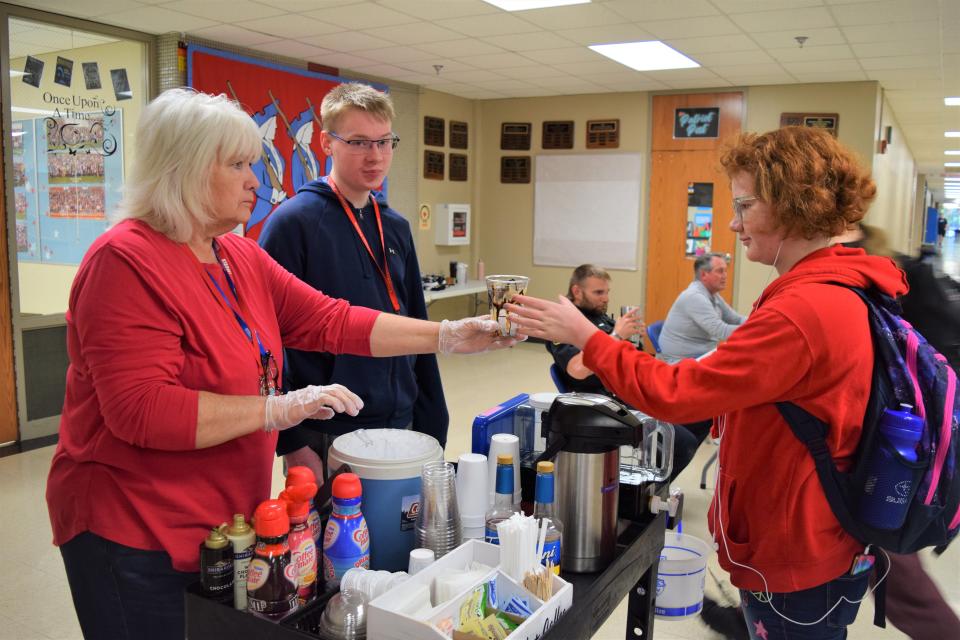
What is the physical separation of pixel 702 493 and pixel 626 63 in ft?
13.9

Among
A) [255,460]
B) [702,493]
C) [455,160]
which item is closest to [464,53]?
[455,160]

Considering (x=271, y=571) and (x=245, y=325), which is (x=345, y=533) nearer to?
(x=271, y=571)

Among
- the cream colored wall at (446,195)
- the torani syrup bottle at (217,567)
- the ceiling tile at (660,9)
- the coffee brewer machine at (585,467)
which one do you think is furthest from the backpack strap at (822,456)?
the cream colored wall at (446,195)

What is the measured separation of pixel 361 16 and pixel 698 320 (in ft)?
10.4

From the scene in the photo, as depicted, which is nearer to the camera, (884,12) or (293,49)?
(884,12)

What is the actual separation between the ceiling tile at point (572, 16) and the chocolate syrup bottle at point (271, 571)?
4.59m

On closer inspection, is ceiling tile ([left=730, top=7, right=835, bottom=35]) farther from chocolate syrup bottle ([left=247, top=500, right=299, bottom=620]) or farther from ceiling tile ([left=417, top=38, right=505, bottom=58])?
chocolate syrup bottle ([left=247, top=500, right=299, bottom=620])

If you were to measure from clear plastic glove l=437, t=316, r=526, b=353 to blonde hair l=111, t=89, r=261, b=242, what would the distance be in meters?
0.74

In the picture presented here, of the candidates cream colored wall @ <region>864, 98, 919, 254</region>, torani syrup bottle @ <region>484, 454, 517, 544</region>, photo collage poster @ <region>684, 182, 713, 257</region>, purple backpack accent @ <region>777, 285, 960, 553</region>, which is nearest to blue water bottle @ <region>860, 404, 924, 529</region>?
purple backpack accent @ <region>777, 285, 960, 553</region>

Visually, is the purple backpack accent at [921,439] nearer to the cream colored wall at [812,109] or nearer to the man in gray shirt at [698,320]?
the man in gray shirt at [698,320]

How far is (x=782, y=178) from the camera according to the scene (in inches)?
63.9

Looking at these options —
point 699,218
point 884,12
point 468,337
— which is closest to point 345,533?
point 468,337

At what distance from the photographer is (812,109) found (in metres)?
7.72

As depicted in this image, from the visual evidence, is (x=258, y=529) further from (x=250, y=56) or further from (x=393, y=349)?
(x=250, y=56)
